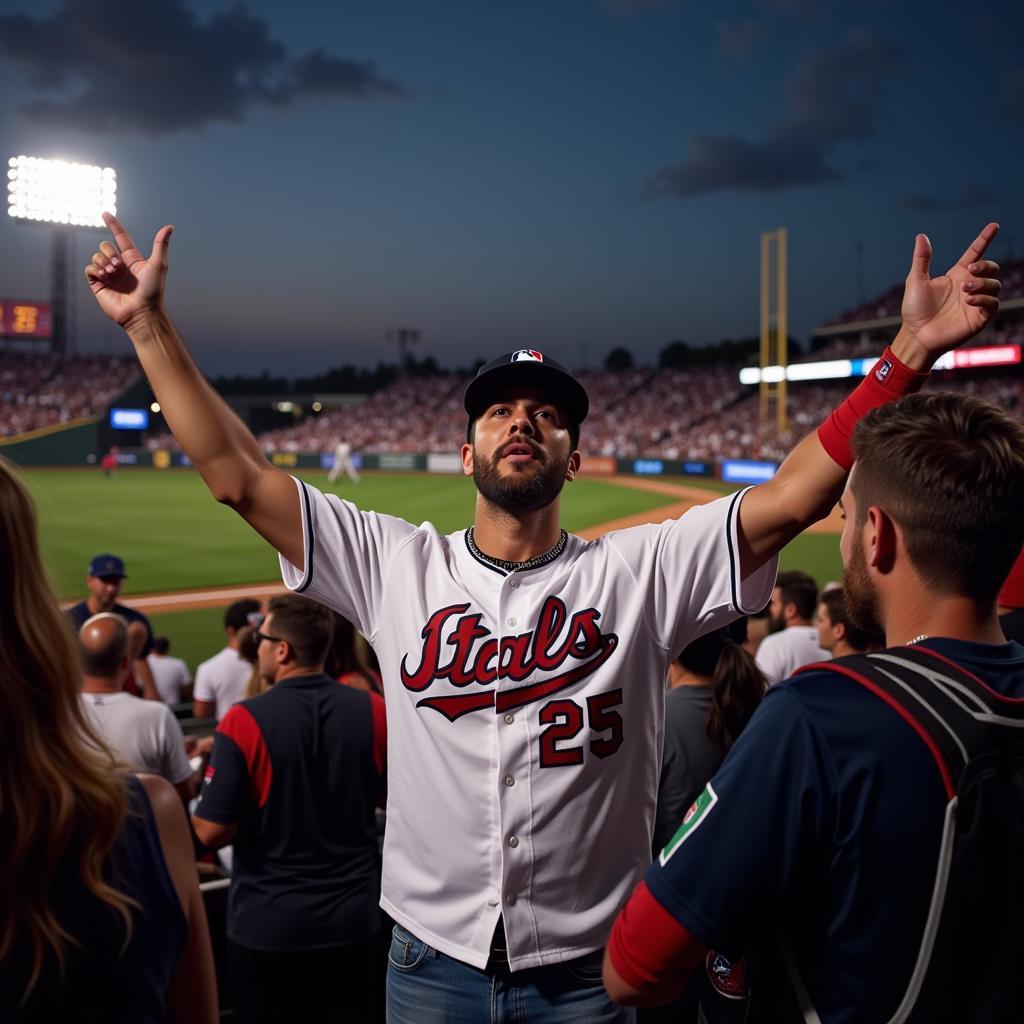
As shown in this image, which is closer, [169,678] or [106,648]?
[106,648]

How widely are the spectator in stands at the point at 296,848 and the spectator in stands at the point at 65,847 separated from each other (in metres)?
1.98

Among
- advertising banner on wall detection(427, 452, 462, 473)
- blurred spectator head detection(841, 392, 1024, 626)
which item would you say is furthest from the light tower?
blurred spectator head detection(841, 392, 1024, 626)

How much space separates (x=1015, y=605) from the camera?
4.33 meters

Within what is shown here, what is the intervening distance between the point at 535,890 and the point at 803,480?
1.30m

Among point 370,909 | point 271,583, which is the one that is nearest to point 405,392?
point 271,583

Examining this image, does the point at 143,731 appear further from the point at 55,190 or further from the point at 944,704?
the point at 55,190

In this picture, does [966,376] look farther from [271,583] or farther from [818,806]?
[818,806]

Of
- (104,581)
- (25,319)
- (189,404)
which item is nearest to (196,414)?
(189,404)

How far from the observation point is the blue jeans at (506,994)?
85.2 inches

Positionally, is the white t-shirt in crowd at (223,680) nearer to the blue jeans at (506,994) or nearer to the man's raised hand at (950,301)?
the blue jeans at (506,994)

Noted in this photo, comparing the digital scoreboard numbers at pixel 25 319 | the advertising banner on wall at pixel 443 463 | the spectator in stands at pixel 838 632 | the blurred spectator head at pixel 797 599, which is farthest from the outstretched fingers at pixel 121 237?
the digital scoreboard numbers at pixel 25 319

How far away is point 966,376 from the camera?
4469 cm

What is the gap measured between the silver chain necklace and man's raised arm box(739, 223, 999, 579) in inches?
22.1

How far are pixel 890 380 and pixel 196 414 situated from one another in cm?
191
